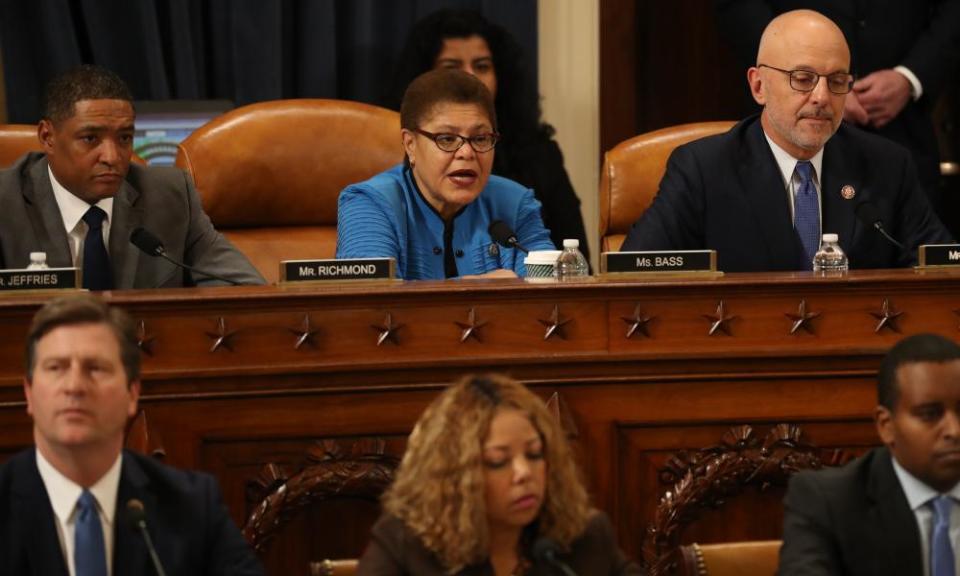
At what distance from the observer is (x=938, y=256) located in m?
3.54

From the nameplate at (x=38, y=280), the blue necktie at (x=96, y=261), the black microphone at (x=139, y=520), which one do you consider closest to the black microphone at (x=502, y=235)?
the blue necktie at (x=96, y=261)

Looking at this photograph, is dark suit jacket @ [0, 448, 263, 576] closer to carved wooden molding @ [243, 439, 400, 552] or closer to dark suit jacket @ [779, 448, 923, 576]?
carved wooden molding @ [243, 439, 400, 552]

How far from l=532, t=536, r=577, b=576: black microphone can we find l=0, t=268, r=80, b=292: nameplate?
125 cm

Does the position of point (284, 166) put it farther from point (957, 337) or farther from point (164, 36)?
point (957, 337)

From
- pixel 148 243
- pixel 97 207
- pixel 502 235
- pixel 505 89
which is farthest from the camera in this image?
pixel 505 89

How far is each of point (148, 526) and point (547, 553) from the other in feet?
1.95

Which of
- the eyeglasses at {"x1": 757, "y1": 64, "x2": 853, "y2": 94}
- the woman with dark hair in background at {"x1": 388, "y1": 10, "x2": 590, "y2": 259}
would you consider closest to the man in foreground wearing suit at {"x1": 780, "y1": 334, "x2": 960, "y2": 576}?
the eyeglasses at {"x1": 757, "y1": 64, "x2": 853, "y2": 94}

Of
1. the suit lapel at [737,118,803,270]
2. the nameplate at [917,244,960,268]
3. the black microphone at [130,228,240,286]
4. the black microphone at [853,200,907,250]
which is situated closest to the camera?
the nameplate at [917,244,960,268]

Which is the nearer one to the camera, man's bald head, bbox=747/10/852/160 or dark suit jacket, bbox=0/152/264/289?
dark suit jacket, bbox=0/152/264/289

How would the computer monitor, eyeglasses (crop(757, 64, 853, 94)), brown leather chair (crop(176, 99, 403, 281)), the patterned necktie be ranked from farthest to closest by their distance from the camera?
the computer monitor, brown leather chair (crop(176, 99, 403, 281)), eyeglasses (crop(757, 64, 853, 94)), the patterned necktie

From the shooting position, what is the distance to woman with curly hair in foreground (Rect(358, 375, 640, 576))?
2469 millimetres

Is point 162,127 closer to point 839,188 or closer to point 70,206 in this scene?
point 70,206

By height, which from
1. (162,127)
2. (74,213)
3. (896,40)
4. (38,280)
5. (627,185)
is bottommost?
(38,280)

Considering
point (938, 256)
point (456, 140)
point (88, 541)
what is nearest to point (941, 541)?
point (938, 256)
